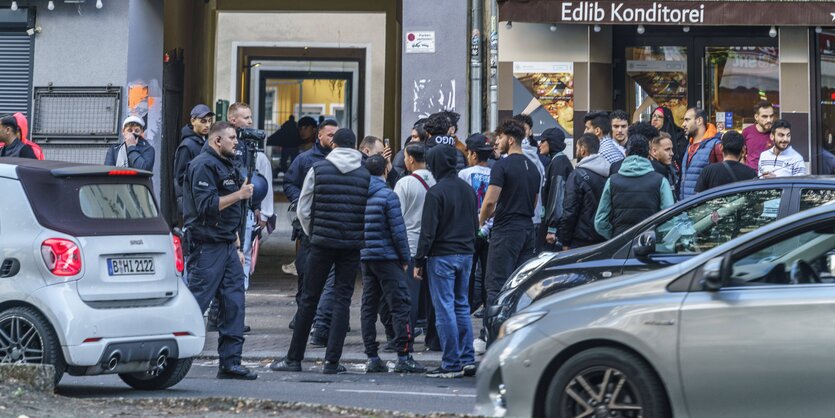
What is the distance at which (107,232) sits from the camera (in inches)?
357

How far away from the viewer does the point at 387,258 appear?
36.4 ft

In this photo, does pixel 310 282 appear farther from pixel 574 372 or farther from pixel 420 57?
pixel 420 57

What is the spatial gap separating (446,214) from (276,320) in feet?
13.8

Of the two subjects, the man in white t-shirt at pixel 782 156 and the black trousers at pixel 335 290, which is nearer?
the black trousers at pixel 335 290

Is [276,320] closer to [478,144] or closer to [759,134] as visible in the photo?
[478,144]

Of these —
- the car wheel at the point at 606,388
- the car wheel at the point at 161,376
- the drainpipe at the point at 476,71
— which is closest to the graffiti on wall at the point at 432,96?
the drainpipe at the point at 476,71

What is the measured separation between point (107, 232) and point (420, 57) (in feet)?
29.8

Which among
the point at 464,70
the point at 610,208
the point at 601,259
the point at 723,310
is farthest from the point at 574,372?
the point at 464,70

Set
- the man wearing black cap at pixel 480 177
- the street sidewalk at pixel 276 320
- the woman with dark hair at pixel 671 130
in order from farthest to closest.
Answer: the woman with dark hair at pixel 671 130 → the man wearing black cap at pixel 480 177 → the street sidewalk at pixel 276 320

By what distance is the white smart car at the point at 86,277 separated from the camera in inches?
345

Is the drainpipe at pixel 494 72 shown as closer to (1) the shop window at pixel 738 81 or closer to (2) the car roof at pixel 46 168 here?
(1) the shop window at pixel 738 81

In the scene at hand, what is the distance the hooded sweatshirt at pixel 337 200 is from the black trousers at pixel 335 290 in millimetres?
149

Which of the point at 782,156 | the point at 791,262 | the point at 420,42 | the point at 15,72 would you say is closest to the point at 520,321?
the point at 791,262

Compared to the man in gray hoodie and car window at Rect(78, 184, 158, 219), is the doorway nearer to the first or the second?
the man in gray hoodie
